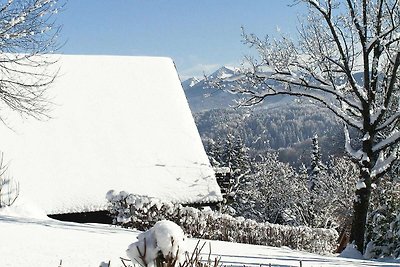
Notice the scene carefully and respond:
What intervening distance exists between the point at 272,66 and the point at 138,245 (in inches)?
484

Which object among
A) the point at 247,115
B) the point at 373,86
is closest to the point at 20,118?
the point at 247,115

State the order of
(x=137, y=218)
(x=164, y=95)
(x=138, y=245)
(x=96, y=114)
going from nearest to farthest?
(x=138, y=245)
(x=137, y=218)
(x=96, y=114)
(x=164, y=95)

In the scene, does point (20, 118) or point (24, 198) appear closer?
point (24, 198)

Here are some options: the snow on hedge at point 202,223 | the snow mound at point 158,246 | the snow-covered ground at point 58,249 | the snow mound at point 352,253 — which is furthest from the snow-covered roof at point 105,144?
the snow mound at point 158,246

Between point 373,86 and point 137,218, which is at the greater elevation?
point 373,86

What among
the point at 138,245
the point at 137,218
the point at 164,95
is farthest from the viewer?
the point at 164,95

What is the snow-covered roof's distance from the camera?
12711mm

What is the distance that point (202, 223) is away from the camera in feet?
40.9

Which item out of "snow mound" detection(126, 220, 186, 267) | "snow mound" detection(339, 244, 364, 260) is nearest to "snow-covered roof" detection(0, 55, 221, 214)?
"snow mound" detection(339, 244, 364, 260)

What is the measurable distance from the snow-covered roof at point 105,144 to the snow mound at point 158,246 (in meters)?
9.98

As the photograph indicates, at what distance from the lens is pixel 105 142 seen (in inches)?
571

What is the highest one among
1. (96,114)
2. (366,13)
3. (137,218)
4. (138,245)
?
(366,13)

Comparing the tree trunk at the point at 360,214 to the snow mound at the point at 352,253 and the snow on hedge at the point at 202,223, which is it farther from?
the snow on hedge at the point at 202,223

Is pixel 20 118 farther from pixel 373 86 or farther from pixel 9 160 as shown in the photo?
pixel 373 86
